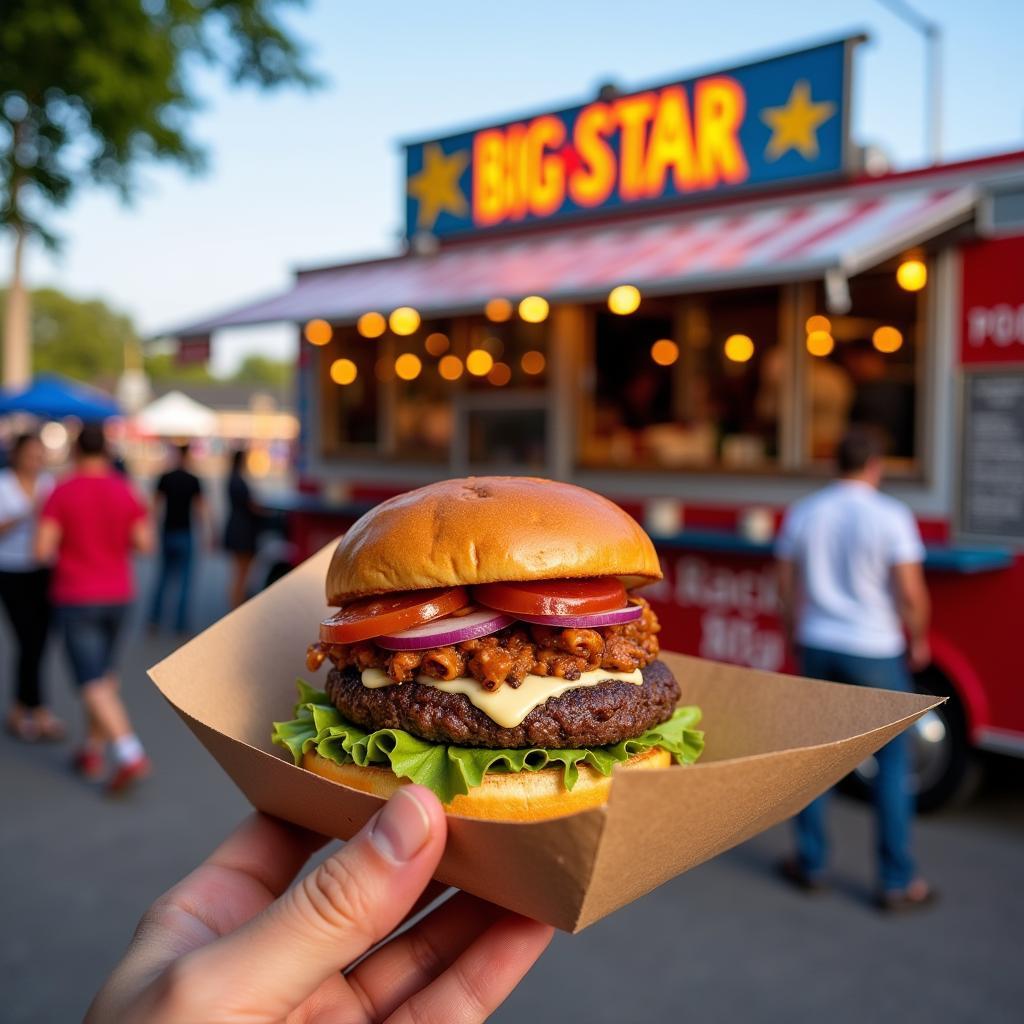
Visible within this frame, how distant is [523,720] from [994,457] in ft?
15.8

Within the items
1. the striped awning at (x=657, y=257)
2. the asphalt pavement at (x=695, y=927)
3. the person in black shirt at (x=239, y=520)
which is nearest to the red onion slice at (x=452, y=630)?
the asphalt pavement at (x=695, y=927)

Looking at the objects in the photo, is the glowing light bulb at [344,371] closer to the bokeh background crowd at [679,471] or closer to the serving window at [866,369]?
the bokeh background crowd at [679,471]

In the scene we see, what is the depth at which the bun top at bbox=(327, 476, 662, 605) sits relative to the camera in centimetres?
200

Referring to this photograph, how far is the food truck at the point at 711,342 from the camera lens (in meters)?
5.84

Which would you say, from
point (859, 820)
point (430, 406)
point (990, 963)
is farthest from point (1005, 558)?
point (430, 406)

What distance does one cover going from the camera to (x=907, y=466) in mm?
6695

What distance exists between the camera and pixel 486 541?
2006 mm

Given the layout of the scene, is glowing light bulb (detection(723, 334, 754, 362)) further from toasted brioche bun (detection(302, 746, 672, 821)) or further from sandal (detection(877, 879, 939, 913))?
toasted brioche bun (detection(302, 746, 672, 821))

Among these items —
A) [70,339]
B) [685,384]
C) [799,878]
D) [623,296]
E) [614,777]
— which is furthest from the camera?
[70,339]

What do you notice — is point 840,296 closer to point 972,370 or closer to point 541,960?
point 972,370

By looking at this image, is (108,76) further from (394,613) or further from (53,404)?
(394,613)

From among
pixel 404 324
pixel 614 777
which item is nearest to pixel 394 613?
pixel 614 777

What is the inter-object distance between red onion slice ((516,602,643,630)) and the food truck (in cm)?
371

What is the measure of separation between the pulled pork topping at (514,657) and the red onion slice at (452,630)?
0.02 meters
